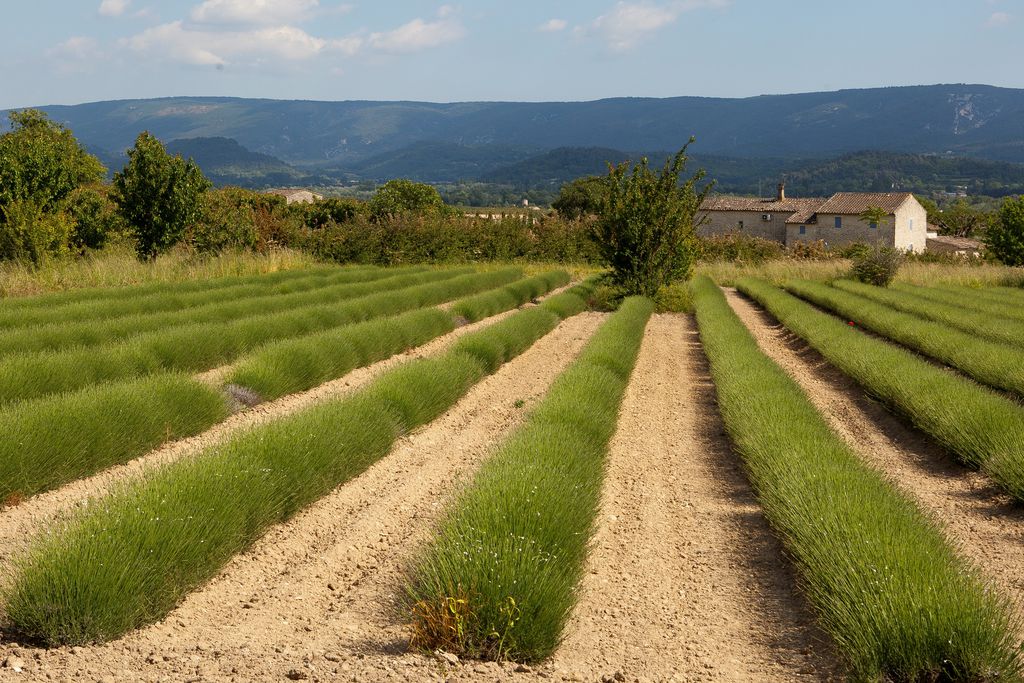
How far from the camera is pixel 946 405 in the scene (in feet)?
25.1

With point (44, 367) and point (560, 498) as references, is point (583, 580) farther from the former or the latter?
point (44, 367)

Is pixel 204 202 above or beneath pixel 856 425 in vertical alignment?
above

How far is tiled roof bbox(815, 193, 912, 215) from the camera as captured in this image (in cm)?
6388

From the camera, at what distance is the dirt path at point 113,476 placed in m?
4.89

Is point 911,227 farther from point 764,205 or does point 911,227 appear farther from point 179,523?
point 179,523

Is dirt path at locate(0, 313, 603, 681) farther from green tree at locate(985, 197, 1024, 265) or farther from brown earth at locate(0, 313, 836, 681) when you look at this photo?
green tree at locate(985, 197, 1024, 265)

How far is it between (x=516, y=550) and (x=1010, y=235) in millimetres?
37739

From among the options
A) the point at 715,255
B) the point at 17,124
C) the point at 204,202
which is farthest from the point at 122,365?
the point at 17,124

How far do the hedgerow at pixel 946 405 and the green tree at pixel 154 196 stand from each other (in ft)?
50.5

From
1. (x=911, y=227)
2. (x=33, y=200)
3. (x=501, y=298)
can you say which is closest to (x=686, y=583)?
(x=501, y=298)

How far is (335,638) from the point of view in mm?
3793

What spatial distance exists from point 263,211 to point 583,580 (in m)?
28.3

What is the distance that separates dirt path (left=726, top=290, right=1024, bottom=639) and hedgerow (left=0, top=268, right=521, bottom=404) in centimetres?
631

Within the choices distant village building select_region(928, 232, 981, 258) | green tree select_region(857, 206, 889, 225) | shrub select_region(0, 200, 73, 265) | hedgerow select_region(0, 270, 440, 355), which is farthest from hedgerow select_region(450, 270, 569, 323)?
green tree select_region(857, 206, 889, 225)
